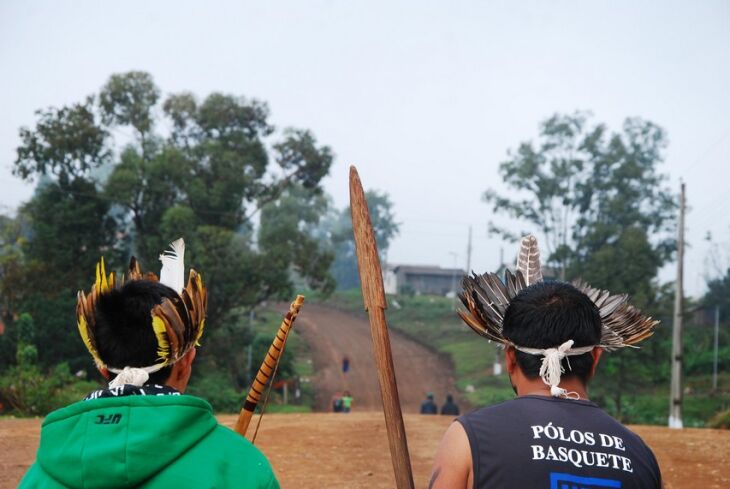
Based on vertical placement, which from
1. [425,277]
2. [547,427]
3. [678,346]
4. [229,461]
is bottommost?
[229,461]

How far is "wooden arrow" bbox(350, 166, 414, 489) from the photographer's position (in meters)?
3.10

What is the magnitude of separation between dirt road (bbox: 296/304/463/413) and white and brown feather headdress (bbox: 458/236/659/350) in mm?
26588

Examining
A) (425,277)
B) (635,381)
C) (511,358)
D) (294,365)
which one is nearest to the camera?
(511,358)

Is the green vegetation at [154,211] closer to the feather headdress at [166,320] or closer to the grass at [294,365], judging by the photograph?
the grass at [294,365]

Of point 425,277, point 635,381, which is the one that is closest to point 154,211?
point 635,381

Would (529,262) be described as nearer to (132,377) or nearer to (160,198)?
(132,377)

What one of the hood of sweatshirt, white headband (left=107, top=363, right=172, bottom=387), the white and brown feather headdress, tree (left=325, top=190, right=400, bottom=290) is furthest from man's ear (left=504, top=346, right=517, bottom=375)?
tree (left=325, top=190, right=400, bottom=290)

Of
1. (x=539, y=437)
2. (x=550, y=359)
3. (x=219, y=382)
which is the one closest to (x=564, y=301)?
(x=550, y=359)

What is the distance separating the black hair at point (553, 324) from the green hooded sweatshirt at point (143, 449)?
0.82 metres

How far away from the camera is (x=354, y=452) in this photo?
9.20m

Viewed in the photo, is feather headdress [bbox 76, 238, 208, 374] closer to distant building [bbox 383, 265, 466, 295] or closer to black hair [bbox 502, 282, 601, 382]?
black hair [bbox 502, 282, 601, 382]

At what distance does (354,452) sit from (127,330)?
751 cm

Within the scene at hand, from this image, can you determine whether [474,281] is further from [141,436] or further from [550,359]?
[141,436]

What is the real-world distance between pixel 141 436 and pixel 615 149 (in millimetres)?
32458
